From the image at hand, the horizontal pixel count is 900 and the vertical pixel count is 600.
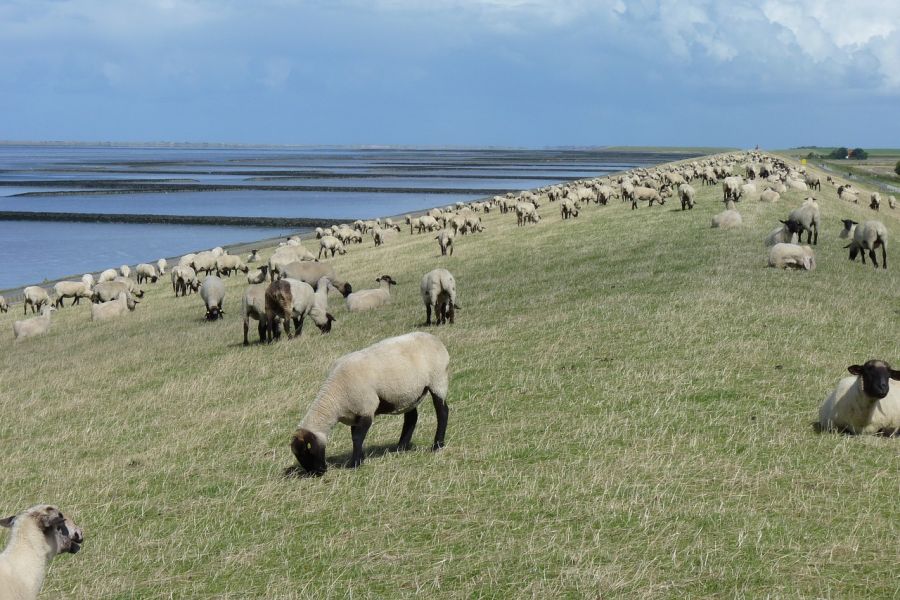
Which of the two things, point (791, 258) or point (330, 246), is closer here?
point (791, 258)

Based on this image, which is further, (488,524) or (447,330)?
(447,330)

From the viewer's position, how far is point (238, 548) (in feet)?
29.1

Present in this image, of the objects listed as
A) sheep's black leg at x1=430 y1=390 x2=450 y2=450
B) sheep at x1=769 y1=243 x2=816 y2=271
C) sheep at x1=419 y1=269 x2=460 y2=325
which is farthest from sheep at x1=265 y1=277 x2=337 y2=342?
sheep at x1=769 y1=243 x2=816 y2=271

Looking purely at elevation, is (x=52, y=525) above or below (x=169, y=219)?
above

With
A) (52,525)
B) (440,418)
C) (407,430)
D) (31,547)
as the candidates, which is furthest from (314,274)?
(31,547)

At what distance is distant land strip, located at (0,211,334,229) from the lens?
87062 millimetres

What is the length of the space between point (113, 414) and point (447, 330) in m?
7.44

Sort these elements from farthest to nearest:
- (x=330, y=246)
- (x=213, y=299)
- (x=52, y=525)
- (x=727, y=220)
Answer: (x=330, y=246)
(x=727, y=220)
(x=213, y=299)
(x=52, y=525)

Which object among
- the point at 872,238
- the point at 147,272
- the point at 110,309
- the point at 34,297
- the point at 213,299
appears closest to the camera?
the point at 872,238

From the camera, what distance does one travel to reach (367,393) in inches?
428

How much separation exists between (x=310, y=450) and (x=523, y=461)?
2.64 m

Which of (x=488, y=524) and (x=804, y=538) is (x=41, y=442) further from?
(x=804, y=538)

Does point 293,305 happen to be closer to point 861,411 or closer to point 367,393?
point 367,393

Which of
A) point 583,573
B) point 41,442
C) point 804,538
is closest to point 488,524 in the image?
point 583,573
